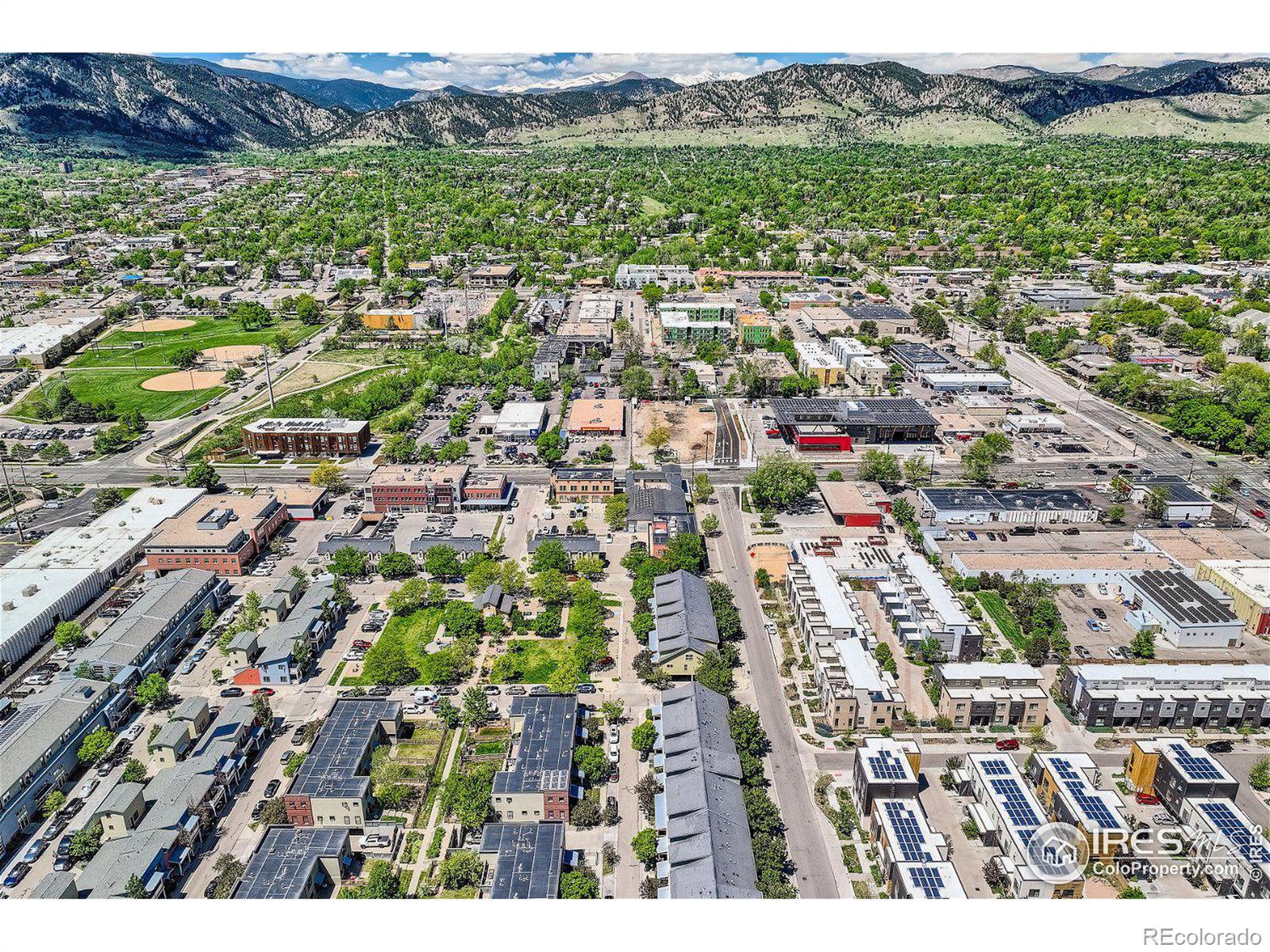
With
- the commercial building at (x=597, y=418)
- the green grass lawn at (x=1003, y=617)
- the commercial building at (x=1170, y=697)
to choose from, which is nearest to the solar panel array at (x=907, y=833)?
the commercial building at (x=1170, y=697)

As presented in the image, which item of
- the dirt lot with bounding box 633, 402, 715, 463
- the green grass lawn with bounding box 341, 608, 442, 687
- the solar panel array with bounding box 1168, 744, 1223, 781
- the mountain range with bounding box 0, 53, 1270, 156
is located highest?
the mountain range with bounding box 0, 53, 1270, 156

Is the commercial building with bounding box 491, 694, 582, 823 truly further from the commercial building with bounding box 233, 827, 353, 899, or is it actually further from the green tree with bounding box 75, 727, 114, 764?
the green tree with bounding box 75, 727, 114, 764

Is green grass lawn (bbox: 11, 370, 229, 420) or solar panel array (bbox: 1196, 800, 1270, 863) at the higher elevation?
solar panel array (bbox: 1196, 800, 1270, 863)

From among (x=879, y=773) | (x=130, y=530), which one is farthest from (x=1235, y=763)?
(x=130, y=530)

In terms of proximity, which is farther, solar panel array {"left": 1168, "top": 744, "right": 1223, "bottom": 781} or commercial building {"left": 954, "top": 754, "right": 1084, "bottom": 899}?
solar panel array {"left": 1168, "top": 744, "right": 1223, "bottom": 781}

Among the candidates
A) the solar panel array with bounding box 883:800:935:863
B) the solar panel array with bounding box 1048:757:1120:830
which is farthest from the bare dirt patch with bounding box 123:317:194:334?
the solar panel array with bounding box 1048:757:1120:830

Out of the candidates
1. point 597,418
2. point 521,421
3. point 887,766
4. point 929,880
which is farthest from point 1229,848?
point 521,421
